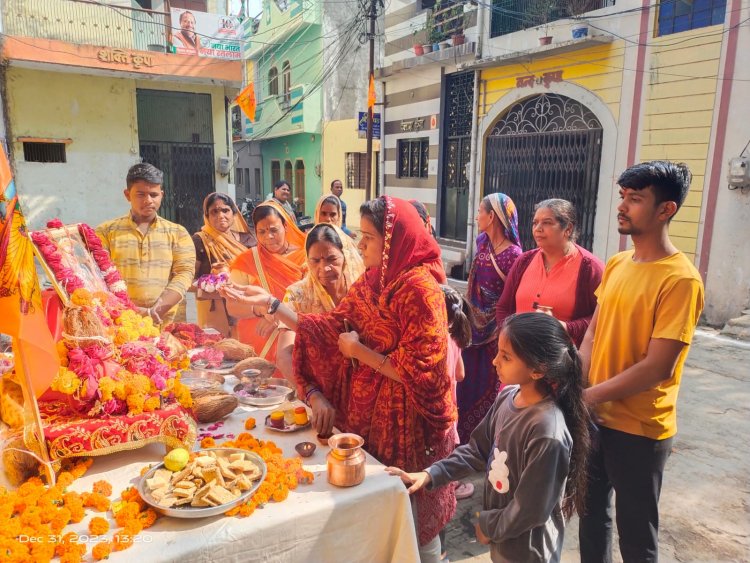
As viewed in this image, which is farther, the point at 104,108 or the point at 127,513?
the point at 104,108

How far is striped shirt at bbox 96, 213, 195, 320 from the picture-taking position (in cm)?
353

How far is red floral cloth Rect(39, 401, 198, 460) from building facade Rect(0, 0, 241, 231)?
32.8ft

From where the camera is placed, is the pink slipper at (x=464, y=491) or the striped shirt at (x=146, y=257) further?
the striped shirt at (x=146, y=257)

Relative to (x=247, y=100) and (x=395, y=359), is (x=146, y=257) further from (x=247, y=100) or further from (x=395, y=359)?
(x=247, y=100)

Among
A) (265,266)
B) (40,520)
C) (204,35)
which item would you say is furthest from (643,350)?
(204,35)

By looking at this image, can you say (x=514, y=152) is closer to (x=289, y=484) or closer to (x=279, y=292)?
(x=279, y=292)

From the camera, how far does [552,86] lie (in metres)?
8.55

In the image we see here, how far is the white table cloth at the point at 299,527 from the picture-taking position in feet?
4.72

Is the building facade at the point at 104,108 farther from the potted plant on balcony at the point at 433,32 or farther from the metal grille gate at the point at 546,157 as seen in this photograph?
the metal grille gate at the point at 546,157

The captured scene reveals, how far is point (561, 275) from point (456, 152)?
8.40m

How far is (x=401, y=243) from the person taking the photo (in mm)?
2057

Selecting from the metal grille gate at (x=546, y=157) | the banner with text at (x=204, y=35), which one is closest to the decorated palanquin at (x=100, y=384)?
the metal grille gate at (x=546, y=157)

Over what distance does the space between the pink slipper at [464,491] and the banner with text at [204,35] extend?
1029 centimetres

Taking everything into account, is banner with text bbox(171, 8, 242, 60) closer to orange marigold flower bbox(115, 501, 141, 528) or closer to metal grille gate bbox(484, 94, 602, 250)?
metal grille gate bbox(484, 94, 602, 250)
